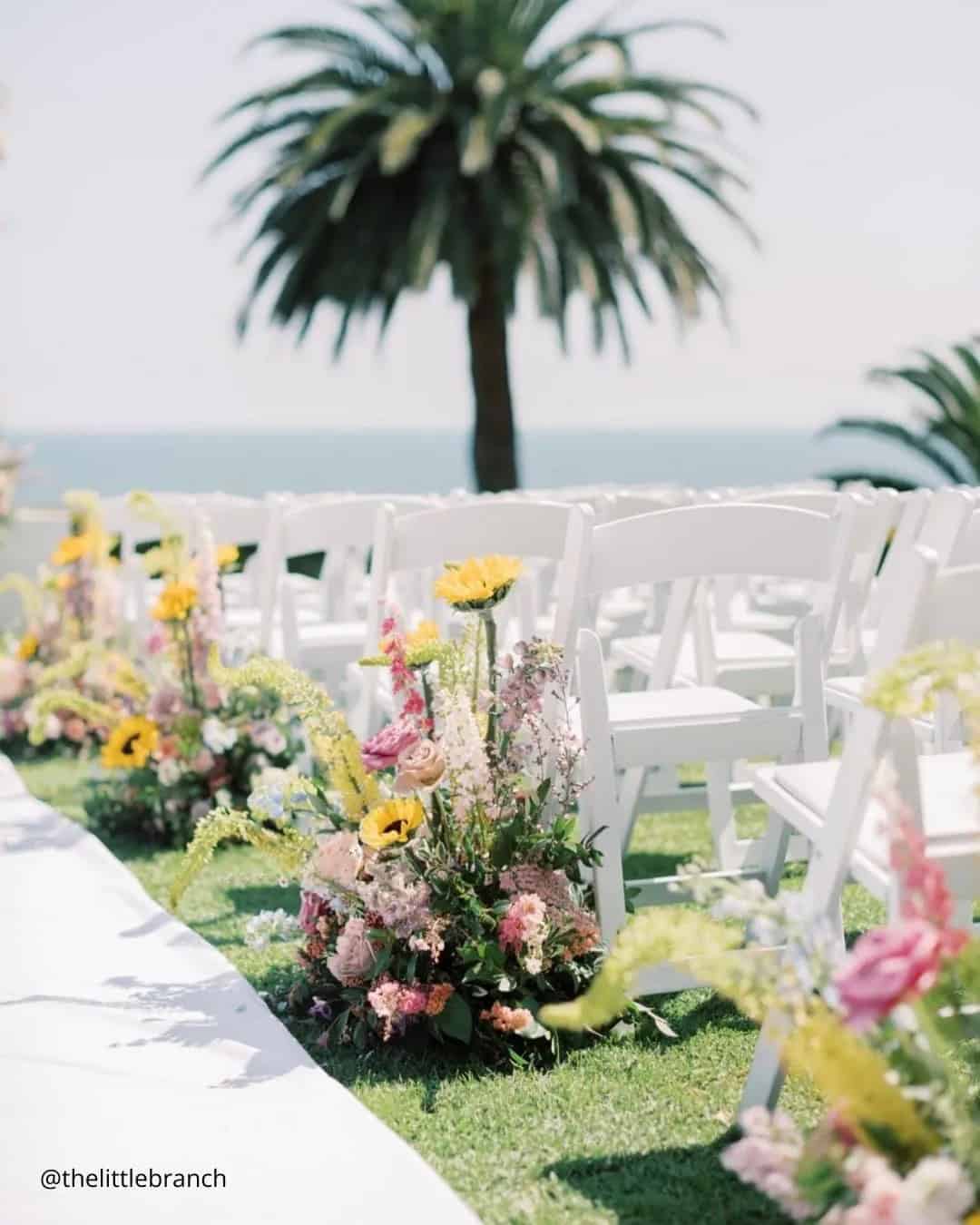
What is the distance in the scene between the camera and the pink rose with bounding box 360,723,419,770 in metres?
3.28

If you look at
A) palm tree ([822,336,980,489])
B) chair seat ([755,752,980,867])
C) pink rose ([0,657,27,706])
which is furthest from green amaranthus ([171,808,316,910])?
palm tree ([822,336,980,489])

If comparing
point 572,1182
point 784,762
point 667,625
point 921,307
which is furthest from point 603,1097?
point 921,307

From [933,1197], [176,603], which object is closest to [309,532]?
[176,603]

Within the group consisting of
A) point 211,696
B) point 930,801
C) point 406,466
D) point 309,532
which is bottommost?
point 406,466

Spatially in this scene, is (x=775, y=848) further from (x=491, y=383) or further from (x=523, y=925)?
(x=491, y=383)

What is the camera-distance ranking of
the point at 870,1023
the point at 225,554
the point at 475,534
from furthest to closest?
the point at 225,554
the point at 475,534
the point at 870,1023

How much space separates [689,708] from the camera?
3750mm

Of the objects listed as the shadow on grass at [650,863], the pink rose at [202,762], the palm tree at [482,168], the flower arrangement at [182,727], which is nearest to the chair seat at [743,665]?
the shadow on grass at [650,863]

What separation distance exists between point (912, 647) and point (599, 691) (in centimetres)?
100

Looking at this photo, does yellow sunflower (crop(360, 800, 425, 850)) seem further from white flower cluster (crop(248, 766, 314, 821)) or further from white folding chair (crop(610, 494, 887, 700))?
white folding chair (crop(610, 494, 887, 700))

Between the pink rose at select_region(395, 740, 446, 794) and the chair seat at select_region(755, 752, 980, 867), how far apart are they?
1.98ft

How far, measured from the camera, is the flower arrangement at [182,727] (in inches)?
213

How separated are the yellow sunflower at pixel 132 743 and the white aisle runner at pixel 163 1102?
1074mm

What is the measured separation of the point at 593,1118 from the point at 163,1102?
2.50ft
